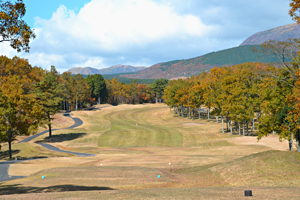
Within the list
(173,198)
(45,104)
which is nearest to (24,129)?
(45,104)

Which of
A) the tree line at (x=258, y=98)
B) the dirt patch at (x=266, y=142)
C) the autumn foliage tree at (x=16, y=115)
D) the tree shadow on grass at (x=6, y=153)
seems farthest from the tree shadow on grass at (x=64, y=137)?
the dirt patch at (x=266, y=142)

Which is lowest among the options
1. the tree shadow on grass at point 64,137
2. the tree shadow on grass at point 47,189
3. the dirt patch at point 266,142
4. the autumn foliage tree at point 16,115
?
the tree shadow on grass at point 64,137

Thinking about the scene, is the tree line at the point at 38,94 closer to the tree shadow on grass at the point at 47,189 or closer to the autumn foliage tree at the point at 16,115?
the autumn foliage tree at the point at 16,115

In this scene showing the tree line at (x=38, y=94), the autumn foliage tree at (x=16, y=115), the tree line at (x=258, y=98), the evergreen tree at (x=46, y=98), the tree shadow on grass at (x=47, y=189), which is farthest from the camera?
the evergreen tree at (x=46, y=98)

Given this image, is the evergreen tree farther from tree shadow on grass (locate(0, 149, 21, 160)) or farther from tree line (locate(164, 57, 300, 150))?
tree line (locate(164, 57, 300, 150))

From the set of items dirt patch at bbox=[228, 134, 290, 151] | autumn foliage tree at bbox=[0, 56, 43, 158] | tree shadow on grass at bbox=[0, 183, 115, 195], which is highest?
autumn foliage tree at bbox=[0, 56, 43, 158]

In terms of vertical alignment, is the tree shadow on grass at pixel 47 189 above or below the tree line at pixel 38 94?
below

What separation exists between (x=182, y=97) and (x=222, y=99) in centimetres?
3483

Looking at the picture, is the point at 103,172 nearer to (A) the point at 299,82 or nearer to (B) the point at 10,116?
(A) the point at 299,82

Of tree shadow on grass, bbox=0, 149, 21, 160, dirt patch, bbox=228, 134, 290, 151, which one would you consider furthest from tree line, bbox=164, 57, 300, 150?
tree shadow on grass, bbox=0, 149, 21, 160

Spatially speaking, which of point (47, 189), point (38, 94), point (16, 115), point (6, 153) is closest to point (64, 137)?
point (38, 94)

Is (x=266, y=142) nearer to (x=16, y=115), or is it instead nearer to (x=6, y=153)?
(x=16, y=115)

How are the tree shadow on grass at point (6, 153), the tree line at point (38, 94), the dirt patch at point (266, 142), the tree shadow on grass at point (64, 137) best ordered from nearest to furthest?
1. the tree line at point (38, 94)
2. the dirt patch at point (266, 142)
3. the tree shadow on grass at point (6, 153)
4. the tree shadow on grass at point (64, 137)

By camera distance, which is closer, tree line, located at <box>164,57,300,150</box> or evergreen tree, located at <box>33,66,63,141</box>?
tree line, located at <box>164,57,300,150</box>
